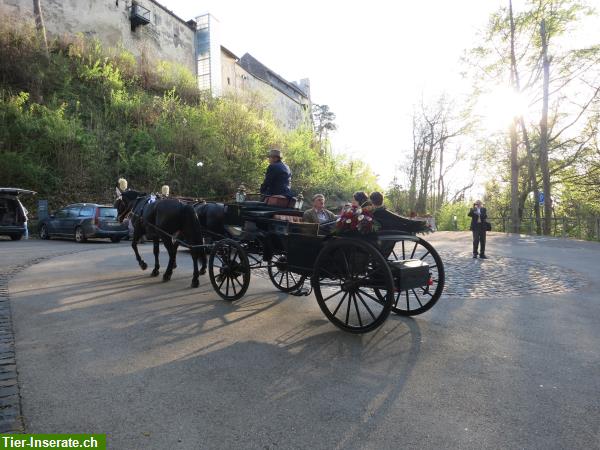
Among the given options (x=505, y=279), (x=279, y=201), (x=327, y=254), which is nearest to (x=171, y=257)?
(x=279, y=201)

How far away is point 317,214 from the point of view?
19.7 ft

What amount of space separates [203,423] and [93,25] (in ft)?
109

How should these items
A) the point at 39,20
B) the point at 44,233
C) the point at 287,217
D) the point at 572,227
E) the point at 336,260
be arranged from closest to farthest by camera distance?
the point at 336,260
the point at 287,217
the point at 44,233
the point at 572,227
the point at 39,20

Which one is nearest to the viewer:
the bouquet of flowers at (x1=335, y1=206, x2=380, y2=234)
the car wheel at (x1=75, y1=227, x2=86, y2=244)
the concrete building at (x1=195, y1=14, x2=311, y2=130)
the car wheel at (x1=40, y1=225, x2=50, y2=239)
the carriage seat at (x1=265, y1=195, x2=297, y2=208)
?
the bouquet of flowers at (x1=335, y1=206, x2=380, y2=234)

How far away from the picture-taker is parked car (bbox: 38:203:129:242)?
1487cm

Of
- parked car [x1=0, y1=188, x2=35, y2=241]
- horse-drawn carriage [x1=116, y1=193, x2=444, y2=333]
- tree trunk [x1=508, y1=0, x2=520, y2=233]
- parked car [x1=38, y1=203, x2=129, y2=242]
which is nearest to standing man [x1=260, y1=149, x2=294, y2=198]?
horse-drawn carriage [x1=116, y1=193, x2=444, y2=333]

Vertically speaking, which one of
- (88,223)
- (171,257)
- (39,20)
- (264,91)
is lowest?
(171,257)

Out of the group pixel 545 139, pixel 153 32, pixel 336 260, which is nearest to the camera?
pixel 336 260

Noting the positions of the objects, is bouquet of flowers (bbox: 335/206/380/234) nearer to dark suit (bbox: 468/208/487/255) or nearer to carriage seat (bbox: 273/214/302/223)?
carriage seat (bbox: 273/214/302/223)

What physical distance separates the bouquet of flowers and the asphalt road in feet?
3.85

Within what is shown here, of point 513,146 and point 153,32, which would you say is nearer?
point 513,146

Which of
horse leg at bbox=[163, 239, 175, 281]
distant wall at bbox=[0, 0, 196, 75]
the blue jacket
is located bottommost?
horse leg at bbox=[163, 239, 175, 281]

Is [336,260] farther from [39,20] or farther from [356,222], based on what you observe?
[39,20]

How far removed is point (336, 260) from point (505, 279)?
208 inches
